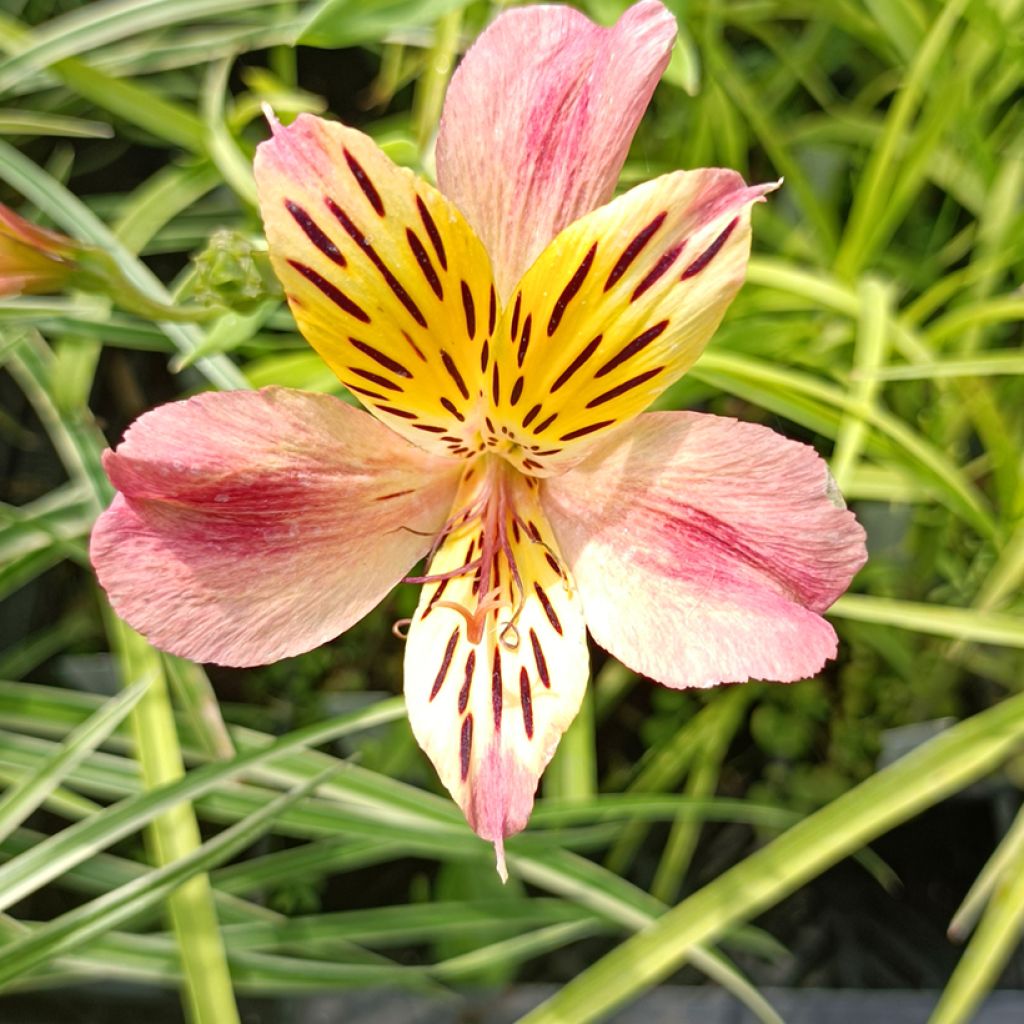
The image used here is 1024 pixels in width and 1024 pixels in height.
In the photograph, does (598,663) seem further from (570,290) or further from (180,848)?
(570,290)

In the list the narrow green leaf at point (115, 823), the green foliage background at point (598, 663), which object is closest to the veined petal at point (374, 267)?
the green foliage background at point (598, 663)

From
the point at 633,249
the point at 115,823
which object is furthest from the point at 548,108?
the point at 115,823

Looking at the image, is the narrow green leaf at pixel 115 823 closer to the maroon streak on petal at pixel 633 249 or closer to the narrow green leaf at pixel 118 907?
the narrow green leaf at pixel 118 907

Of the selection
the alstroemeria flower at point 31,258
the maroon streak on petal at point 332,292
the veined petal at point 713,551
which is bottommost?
the veined petal at point 713,551

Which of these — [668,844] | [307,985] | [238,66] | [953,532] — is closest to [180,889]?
[307,985]

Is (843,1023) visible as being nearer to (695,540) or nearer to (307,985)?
(307,985)

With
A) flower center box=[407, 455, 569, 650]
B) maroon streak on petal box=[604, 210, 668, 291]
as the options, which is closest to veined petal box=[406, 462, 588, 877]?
flower center box=[407, 455, 569, 650]
